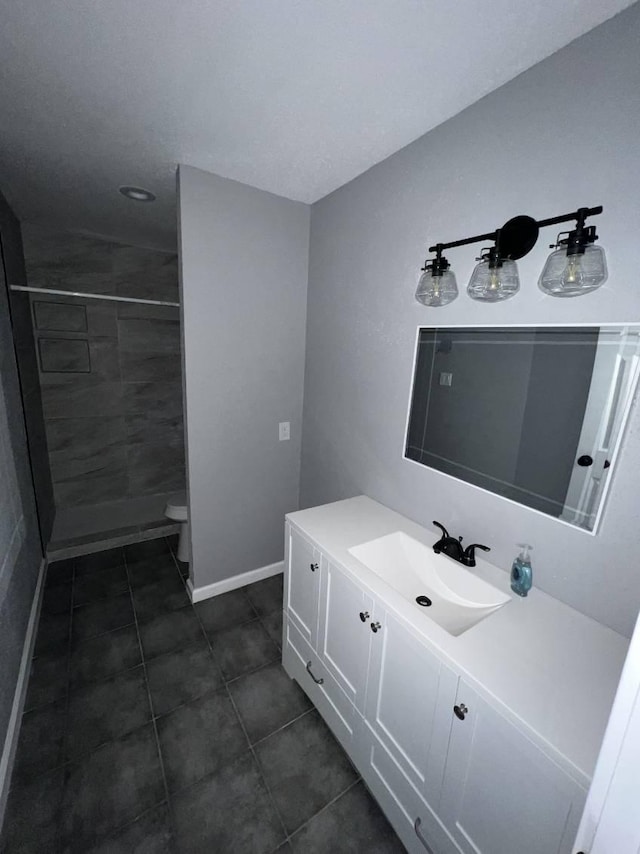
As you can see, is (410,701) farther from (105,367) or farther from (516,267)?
(105,367)

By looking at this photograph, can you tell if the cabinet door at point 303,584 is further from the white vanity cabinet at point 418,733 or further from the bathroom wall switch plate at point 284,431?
the bathroom wall switch plate at point 284,431

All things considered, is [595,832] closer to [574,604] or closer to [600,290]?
[574,604]

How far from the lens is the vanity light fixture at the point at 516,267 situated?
2.92 ft

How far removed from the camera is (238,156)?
162 centimetres

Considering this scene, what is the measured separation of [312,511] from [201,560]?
98cm

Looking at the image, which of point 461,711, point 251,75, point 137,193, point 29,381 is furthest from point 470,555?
point 29,381

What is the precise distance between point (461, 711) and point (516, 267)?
129 centimetres

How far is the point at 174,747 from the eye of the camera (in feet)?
4.73

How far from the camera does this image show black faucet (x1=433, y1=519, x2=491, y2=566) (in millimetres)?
1310

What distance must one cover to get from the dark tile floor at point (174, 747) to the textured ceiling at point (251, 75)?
2.48m

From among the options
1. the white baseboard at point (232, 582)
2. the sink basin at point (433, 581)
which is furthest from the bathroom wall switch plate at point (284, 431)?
the sink basin at point (433, 581)

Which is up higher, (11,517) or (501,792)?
(11,517)

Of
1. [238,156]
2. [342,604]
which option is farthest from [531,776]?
[238,156]

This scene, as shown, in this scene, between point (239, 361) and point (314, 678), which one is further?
point (239, 361)
